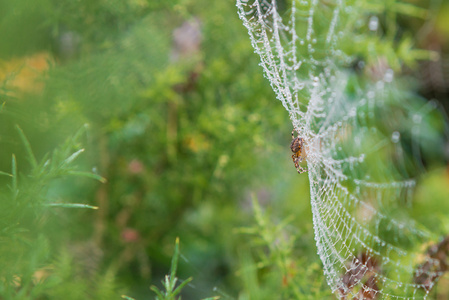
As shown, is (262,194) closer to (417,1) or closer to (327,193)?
(327,193)

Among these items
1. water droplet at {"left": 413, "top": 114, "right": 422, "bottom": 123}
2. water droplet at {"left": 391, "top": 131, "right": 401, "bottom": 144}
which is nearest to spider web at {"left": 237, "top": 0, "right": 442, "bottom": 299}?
water droplet at {"left": 391, "top": 131, "right": 401, "bottom": 144}

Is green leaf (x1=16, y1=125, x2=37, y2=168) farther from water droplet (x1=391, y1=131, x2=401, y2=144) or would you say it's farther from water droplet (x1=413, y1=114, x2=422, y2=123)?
water droplet (x1=413, y1=114, x2=422, y2=123)

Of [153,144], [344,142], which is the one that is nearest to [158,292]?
[153,144]

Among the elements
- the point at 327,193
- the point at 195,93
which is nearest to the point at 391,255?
the point at 327,193

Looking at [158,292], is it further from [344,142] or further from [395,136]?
[395,136]

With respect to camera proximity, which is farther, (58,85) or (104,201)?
(104,201)

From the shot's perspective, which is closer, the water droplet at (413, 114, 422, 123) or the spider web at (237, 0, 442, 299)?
the spider web at (237, 0, 442, 299)

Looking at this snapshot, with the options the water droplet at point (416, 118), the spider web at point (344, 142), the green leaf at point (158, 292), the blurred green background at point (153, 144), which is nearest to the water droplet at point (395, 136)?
the spider web at point (344, 142)
